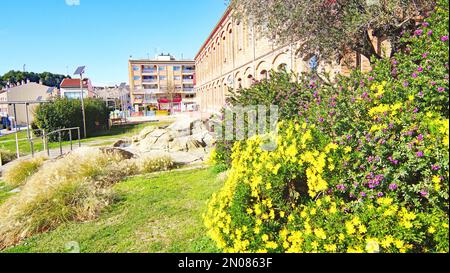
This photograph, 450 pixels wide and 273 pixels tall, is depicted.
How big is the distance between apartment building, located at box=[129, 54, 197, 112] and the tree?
140ft

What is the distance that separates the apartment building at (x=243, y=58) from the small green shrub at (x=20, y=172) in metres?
5.80

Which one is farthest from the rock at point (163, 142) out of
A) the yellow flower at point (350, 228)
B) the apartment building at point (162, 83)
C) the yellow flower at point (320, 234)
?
the apartment building at point (162, 83)

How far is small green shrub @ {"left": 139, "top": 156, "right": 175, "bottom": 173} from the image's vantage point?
301 inches

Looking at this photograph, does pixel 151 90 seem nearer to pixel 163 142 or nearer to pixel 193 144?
pixel 163 142

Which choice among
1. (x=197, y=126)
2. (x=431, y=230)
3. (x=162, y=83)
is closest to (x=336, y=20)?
(x=431, y=230)

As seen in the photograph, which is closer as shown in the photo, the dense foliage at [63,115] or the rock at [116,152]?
the rock at [116,152]

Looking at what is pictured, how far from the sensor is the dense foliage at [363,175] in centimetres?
211

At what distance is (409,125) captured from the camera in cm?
237

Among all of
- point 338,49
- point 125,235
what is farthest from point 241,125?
point 125,235

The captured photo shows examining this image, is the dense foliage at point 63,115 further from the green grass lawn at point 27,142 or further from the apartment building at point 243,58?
the apartment building at point 243,58

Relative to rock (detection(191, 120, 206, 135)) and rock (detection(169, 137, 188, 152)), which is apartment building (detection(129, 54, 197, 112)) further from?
rock (detection(169, 137, 188, 152))

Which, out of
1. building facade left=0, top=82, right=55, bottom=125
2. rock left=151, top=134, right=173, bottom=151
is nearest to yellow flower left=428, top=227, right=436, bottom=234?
rock left=151, top=134, right=173, bottom=151
